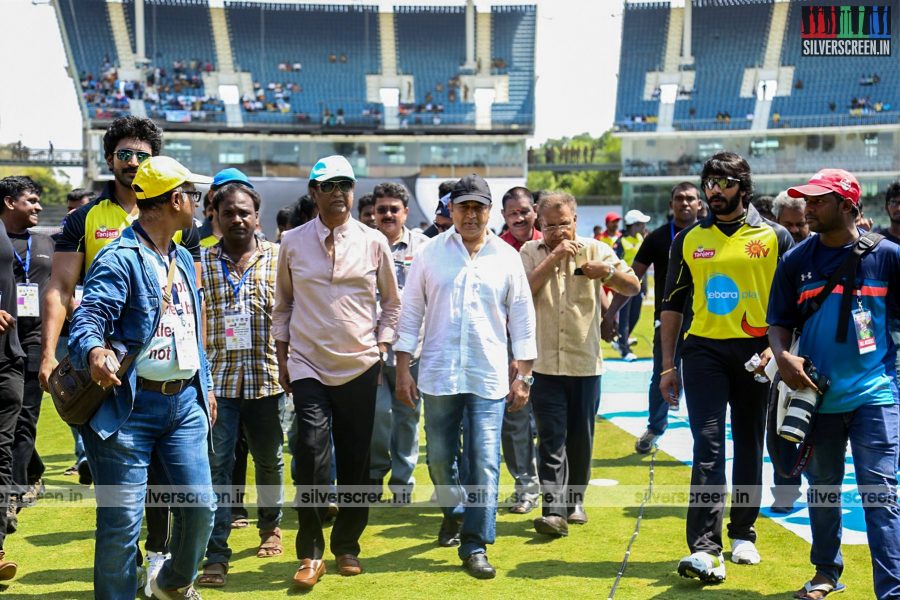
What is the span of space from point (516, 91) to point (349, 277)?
45549 millimetres

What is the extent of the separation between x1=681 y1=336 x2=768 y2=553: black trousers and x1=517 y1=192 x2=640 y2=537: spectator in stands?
0.87 metres

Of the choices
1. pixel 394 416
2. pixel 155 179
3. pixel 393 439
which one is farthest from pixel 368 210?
pixel 155 179

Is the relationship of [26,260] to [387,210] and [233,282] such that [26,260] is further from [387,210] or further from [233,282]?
[387,210]

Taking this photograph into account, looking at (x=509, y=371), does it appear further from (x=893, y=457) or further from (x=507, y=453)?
(x=893, y=457)

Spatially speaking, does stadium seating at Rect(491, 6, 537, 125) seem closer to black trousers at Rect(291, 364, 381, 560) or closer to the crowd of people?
the crowd of people

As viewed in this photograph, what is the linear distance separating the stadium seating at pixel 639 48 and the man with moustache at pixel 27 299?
149 ft

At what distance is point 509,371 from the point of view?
6238 millimetres

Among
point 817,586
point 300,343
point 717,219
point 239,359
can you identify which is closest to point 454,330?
point 300,343

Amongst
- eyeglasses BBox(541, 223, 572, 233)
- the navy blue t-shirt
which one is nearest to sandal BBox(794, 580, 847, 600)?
the navy blue t-shirt

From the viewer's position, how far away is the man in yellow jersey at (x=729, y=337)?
18.0 feet

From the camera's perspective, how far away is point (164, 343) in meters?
4.24

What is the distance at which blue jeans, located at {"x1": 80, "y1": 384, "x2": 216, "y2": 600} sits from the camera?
4.13 meters

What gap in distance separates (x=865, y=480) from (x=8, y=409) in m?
4.59

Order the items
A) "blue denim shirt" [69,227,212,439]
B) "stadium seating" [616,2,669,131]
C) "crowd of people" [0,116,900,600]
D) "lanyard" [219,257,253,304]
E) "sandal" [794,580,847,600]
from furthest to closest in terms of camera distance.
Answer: "stadium seating" [616,2,669,131]
"lanyard" [219,257,253,304]
"sandal" [794,580,847,600]
"crowd of people" [0,116,900,600]
"blue denim shirt" [69,227,212,439]
